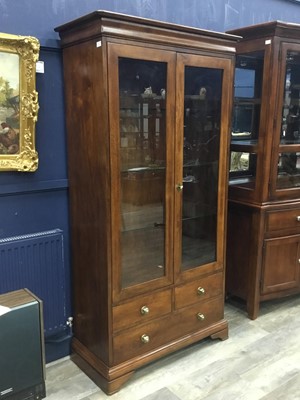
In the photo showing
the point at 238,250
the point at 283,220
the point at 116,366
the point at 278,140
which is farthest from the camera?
the point at 238,250

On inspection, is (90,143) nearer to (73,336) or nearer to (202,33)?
(202,33)

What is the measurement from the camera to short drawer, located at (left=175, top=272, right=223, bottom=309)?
2230mm

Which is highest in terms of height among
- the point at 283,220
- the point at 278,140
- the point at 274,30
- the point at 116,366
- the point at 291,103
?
the point at 274,30

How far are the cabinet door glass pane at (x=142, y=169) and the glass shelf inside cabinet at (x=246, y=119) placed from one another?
851 mm

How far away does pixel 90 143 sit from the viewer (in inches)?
74.3

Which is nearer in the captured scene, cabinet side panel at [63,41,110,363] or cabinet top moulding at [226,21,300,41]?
cabinet side panel at [63,41,110,363]

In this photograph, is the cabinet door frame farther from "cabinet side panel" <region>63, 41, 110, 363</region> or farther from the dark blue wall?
"cabinet side panel" <region>63, 41, 110, 363</region>

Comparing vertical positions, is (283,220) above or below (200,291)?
above

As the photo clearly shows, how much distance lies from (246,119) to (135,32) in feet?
3.99

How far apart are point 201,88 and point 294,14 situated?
1.62m

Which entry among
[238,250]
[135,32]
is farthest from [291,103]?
[135,32]

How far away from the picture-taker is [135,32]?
175 centimetres

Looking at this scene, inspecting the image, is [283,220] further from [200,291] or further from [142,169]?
[142,169]

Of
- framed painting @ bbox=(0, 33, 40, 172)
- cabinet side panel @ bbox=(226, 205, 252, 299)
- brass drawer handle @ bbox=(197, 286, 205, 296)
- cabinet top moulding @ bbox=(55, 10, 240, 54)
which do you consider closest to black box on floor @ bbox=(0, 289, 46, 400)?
framed painting @ bbox=(0, 33, 40, 172)
